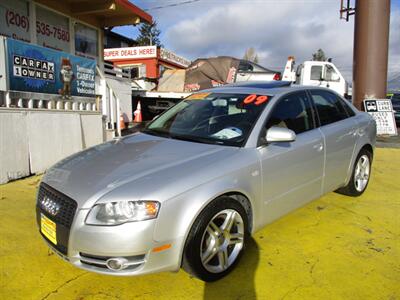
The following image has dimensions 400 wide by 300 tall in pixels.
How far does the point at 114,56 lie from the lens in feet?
67.6

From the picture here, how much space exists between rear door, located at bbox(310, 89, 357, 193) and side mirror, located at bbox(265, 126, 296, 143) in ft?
3.15

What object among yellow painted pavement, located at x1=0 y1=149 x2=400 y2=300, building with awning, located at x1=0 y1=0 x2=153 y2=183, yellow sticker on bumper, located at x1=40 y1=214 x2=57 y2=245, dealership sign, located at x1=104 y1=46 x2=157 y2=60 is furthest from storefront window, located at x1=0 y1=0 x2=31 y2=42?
dealership sign, located at x1=104 y1=46 x2=157 y2=60

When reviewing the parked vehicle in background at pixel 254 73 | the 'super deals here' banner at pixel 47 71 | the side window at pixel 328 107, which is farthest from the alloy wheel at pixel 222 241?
the parked vehicle in background at pixel 254 73

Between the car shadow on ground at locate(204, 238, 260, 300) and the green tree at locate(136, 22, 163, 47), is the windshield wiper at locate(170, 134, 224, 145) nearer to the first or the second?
the car shadow on ground at locate(204, 238, 260, 300)

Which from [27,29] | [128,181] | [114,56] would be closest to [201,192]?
[128,181]

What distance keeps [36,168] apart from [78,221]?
13.7ft

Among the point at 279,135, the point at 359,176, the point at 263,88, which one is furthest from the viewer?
the point at 359,176

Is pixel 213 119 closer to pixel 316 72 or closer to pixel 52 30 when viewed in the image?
pixel 52 30

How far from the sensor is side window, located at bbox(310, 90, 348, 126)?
13.8 feet

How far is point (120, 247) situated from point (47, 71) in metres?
5.38

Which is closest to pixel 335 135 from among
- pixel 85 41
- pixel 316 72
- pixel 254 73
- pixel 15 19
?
pixel 15 19

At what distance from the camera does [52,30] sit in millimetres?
9805

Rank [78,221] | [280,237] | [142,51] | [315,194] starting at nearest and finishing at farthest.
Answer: [78,221]
[280,237]
[315,194]
[142,51]

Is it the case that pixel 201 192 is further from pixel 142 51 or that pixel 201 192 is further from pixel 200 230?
pixel 142 51
